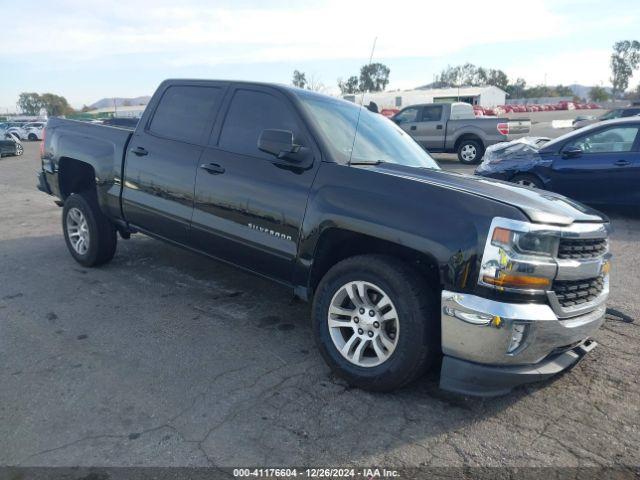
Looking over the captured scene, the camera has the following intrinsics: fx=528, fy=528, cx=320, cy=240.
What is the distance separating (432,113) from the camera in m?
16.6

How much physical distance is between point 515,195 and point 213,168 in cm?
227

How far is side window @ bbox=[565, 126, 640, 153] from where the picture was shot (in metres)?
8.09

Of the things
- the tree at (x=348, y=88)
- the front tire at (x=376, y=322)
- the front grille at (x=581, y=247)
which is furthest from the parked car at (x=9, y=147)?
the front grille at (x=581, y=247)

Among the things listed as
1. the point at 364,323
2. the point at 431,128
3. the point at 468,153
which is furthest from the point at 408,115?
the point at 364,323

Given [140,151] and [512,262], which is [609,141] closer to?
[512,262]

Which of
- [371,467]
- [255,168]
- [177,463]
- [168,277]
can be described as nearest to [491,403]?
[371,467]

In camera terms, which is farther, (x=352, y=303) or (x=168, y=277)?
(x=168, y=277)

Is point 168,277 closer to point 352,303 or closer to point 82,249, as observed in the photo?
point 82,249

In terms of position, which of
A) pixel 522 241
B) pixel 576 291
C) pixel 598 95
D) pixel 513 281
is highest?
pixel 598 95

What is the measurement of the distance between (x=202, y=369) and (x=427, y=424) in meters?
1.51

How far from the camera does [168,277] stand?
17.8 feet

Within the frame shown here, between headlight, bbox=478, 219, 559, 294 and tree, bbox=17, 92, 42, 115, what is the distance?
383ft

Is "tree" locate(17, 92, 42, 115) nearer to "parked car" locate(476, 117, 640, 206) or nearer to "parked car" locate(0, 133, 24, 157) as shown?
"parked car" locate(0, 133, 24, 157)

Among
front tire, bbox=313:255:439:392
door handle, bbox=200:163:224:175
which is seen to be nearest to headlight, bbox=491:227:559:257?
front tire, bbox=313:255:439:392
